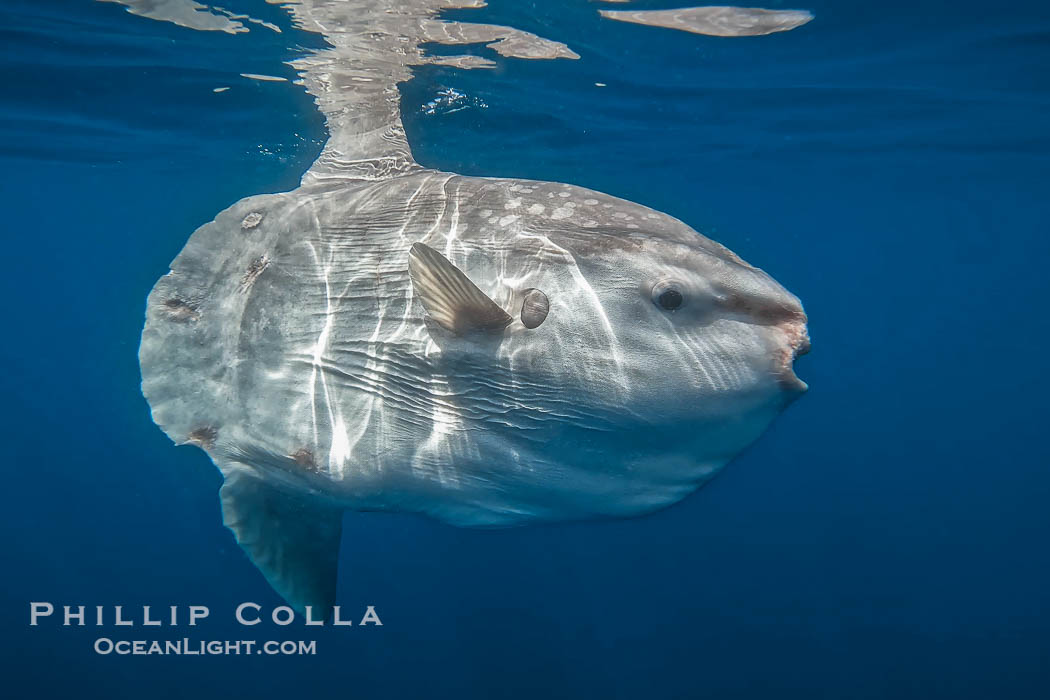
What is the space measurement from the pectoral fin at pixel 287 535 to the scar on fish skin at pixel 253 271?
863 mm

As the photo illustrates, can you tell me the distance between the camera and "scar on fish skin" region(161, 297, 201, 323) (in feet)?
10.7

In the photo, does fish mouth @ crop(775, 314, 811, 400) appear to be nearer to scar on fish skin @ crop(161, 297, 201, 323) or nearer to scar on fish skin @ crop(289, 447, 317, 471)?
scar on fish skin @ crop(289, 447, 317, 471)

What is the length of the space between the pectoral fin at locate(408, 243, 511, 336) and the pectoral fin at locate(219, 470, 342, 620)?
130cm

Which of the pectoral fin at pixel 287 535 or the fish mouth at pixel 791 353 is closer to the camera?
the fish mouth at pixel 791 353

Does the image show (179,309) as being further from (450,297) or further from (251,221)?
(450,297)

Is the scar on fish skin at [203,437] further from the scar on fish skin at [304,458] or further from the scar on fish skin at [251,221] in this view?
the scar on fish skin at [251,221]

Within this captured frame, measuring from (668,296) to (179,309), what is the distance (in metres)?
2.46

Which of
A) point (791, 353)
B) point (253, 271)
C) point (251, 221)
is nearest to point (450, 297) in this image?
point (791, 353)

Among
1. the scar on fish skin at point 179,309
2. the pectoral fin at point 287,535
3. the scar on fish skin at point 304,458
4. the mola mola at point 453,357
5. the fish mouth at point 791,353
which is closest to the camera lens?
the fish mouth at point 791,353

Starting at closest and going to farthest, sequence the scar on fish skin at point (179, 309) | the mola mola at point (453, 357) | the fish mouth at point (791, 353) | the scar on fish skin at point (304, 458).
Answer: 1. the fish mouth at point (791, 353)
2. the mola mola at point (453, 357)
3. the scar on fish skin at point (304, 458)
4. the scar on fish skin at point (179, 309)

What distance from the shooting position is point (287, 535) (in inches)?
123

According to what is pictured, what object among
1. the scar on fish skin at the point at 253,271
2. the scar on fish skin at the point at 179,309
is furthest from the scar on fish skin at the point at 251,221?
the scar on fish skin at the point at 179,309

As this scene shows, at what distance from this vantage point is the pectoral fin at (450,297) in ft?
6.89

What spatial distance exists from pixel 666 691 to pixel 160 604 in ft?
37.0
